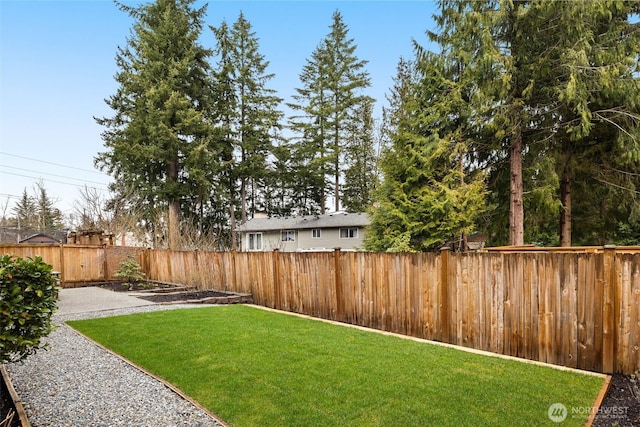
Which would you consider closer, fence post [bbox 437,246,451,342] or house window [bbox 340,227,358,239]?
fence post [bbox 437,246,451,342]

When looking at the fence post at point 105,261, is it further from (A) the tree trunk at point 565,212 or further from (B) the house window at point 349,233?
(A) the tree trunk at point 565,212

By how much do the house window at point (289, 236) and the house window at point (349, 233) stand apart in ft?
12.8

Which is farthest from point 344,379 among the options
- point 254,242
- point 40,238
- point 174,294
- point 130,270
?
point 40,238

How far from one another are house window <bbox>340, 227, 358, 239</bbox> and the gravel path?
1964cm

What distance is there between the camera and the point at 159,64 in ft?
71.6

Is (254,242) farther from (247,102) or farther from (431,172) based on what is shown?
(431,172)

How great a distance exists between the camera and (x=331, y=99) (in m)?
28.0

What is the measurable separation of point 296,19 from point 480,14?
5750 mm

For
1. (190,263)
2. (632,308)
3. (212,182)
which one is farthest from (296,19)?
(212,182)

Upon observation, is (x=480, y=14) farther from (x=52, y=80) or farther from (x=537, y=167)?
(x=52, y=80)

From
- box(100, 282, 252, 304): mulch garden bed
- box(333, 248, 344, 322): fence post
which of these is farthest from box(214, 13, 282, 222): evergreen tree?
box(333, 248, 344, 322): fence post

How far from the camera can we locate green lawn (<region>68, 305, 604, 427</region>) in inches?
131

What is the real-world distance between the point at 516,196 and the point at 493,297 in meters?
8.72

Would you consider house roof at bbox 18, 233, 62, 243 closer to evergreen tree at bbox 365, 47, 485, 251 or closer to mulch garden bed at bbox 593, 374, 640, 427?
evergreen tree at bbox 365, 47, 485, 251
